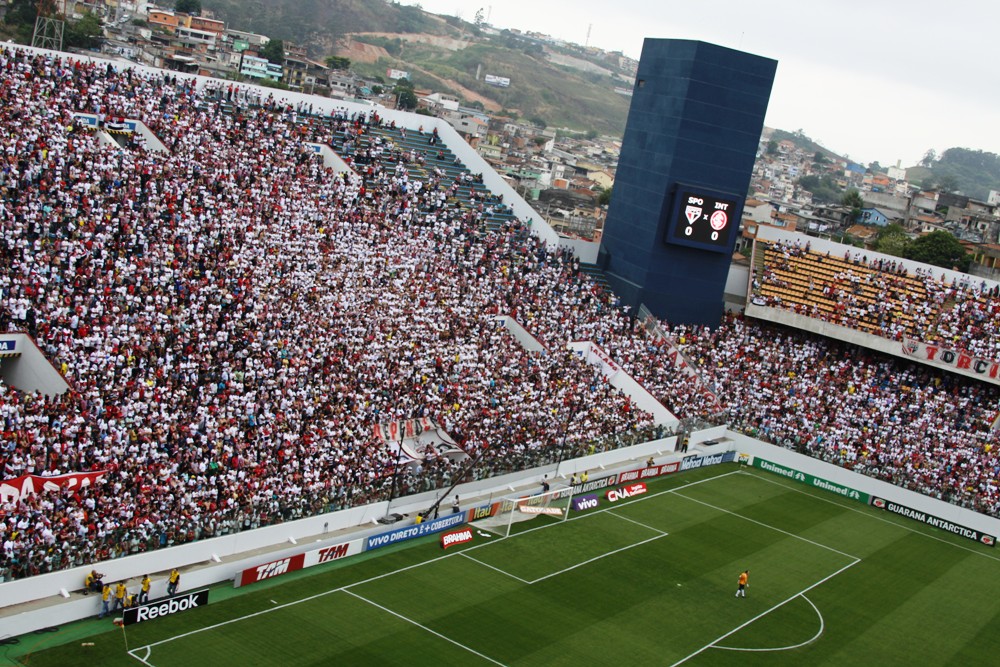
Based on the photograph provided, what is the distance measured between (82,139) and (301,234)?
896 cm

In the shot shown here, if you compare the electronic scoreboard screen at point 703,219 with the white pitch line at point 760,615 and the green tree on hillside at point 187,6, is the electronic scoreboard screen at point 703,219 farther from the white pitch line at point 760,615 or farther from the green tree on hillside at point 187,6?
the green tree on hillside at point 187,6

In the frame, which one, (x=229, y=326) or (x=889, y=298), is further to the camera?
(x=889, y=298)

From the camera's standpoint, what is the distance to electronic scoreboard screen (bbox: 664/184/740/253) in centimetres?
5559

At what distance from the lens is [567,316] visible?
51.2 meters

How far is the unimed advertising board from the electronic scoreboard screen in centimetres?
3553

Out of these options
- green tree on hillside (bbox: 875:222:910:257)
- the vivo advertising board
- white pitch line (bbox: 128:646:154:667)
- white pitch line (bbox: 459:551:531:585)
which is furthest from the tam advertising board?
green tree on hillside (bbox: 875:222:910:257)

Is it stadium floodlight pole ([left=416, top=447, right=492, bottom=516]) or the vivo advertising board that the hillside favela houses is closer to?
stadium floodlight pole ([left=416, top=447, right=492, bottom=516])

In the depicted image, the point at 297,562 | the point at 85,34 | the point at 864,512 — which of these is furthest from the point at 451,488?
the point at 85,34

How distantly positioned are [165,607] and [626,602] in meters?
13.1

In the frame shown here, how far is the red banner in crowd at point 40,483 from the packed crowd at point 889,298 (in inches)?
1525

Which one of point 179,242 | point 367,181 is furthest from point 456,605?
point 367,181

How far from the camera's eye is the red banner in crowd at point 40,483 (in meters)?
26.4

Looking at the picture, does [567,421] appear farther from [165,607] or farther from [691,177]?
[165,607]

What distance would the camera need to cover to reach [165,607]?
1008 inches
